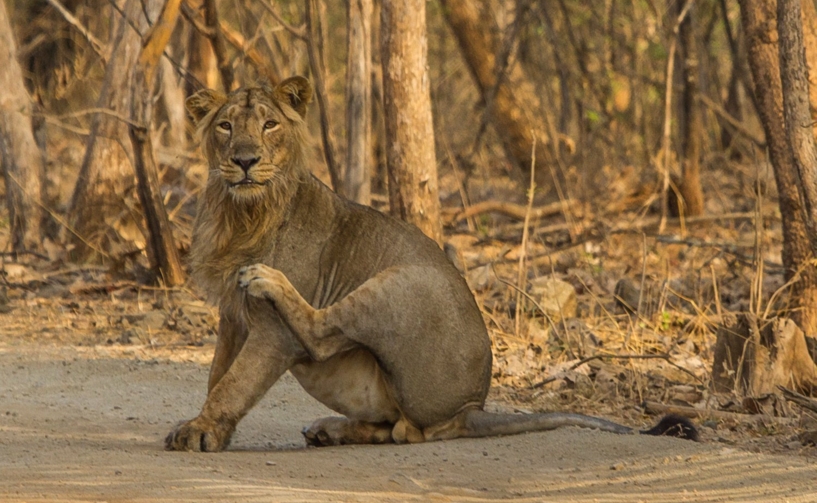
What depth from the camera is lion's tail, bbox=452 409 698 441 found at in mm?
5121

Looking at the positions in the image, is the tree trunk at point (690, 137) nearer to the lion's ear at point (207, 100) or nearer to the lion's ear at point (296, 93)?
the lion's ear at point (296, 93)

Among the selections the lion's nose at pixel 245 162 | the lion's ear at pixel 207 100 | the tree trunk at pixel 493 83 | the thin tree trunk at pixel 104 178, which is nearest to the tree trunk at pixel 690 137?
the tree trunk at pixel 493 83

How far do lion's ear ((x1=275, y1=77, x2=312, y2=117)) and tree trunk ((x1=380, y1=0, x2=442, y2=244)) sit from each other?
77.5 inches

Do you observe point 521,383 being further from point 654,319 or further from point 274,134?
point 274,134

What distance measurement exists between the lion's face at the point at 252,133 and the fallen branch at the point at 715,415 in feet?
7.88

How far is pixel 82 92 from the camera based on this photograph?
56.4 feet

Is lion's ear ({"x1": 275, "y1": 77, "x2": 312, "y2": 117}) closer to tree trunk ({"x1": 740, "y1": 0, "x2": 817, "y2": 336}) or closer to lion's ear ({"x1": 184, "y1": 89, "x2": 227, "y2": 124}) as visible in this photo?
lion's ear ({"x1": 184, "y1": 89, "x2": 227, "y2": 124})

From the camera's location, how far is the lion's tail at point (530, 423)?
202 inches

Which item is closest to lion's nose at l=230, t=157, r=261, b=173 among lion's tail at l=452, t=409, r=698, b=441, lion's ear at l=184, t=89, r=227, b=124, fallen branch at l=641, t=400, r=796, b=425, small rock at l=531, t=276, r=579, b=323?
lion's ear at l=184, t=89, r=227, b=124

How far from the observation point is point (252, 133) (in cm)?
501

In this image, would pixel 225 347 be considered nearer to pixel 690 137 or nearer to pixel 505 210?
pixel 505 210

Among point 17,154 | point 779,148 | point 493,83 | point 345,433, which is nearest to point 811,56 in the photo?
point 779,148

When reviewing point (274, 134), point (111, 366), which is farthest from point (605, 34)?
point (274, 134)

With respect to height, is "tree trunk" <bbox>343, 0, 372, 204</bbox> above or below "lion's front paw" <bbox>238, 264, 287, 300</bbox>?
above
